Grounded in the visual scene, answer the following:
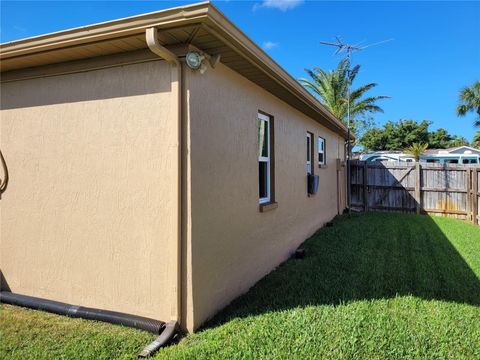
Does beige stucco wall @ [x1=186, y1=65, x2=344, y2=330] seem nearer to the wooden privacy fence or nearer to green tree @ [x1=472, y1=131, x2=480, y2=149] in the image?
the wooden privacy fence

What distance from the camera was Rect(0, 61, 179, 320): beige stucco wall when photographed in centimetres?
331

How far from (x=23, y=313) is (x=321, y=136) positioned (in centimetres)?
831

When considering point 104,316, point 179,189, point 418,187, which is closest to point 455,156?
point 418,187

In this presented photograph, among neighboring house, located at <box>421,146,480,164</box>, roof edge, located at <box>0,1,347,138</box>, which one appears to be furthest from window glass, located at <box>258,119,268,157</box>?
neighboring house, located at <box>421,146,480,164</box>

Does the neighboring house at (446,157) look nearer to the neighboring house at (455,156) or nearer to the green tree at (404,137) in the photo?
the neighboring house at (455,156)

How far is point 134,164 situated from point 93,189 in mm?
635

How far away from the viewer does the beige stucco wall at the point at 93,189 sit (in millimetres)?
3312

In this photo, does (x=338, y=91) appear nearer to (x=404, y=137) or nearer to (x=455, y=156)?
(x=455, y=156)

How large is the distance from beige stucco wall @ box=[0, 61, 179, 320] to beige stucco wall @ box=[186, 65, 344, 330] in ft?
0.96

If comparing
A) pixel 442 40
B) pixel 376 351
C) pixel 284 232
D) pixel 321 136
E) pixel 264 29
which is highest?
pixel 442 40

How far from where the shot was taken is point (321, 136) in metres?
9.64

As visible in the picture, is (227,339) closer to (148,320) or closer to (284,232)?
(148,320)

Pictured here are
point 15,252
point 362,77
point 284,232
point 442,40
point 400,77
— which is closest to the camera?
point 15,252

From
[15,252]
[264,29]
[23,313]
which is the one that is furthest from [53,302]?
[264,29]
